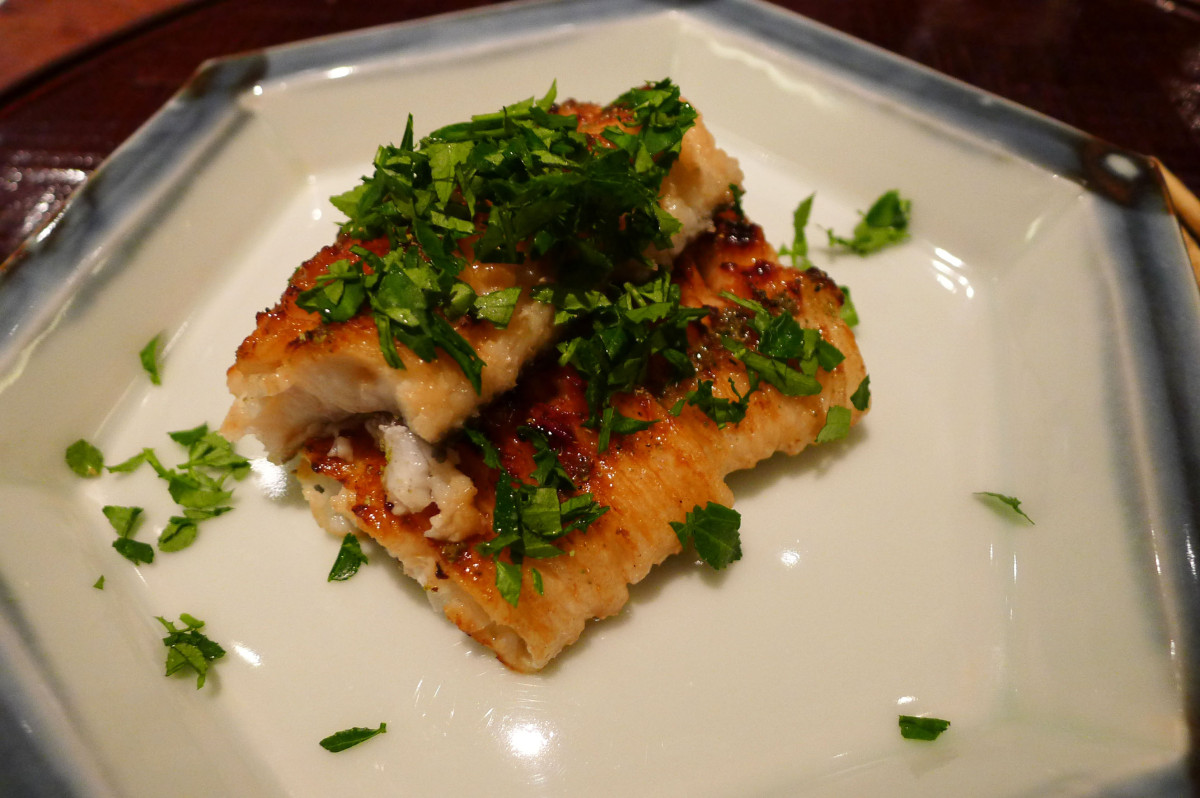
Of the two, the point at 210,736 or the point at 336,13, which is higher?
the point at 336,13

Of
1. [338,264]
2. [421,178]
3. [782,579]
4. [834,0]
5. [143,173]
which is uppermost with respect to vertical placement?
[834,0]

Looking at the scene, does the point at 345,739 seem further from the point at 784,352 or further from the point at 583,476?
the point at 784,352

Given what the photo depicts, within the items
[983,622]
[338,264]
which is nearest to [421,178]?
[338,264]

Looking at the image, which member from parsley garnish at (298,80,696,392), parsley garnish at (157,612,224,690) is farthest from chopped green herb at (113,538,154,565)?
parsley garnish at (298,80,696,392)

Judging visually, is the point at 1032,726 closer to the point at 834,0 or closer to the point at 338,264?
the point at 338,264

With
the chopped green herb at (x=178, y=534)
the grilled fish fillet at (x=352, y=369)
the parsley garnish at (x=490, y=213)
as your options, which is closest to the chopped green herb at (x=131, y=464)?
the chopped green herb at (x=178, y=534)

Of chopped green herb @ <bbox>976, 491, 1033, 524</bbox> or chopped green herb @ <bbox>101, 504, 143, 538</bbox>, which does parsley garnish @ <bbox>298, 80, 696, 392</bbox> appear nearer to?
chopped green herb @ <bbox>101, 504, 143, 538</bbox>
